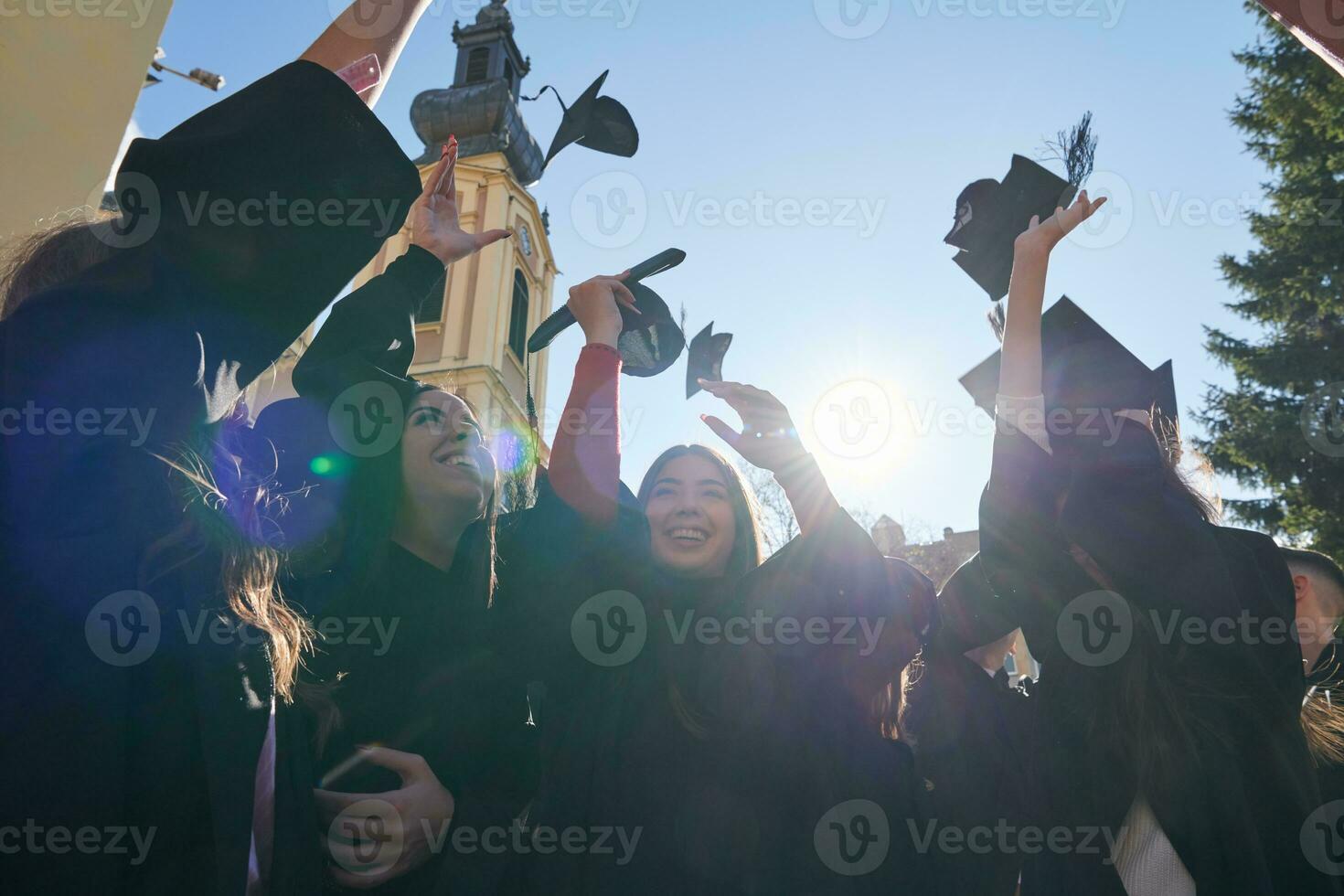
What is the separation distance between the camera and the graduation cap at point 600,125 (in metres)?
3.60

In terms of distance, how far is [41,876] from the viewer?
1.03 meters

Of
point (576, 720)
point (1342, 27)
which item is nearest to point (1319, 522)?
point (1342, 27)

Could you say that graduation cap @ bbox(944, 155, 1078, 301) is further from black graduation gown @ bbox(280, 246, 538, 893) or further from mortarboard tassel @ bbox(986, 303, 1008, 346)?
black graduation gown @ bbox(280, 246, 538, 893)

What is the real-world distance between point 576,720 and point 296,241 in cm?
151

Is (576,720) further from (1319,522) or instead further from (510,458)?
(1319,522)

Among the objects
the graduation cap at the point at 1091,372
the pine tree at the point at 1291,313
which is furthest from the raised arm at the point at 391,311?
the pine tree at the point at 1291,313

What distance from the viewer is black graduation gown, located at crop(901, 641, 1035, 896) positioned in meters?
2.39

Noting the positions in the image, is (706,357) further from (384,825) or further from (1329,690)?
(1329,690)

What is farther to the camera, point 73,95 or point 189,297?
point 73,95

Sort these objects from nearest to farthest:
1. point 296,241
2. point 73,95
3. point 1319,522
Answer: point 296,241, point 73,95, point 1319,522

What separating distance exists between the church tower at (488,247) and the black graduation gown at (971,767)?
17563 millimetres

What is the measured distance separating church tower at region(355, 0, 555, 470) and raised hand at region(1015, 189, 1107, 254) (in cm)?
1813

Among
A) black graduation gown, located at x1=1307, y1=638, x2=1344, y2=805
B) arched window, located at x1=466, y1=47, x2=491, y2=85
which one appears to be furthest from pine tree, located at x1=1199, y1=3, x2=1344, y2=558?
arched window, located at x1=466, y1=47, x2=491, y2=85

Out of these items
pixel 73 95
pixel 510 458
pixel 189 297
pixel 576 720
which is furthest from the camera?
pixel 510 458
